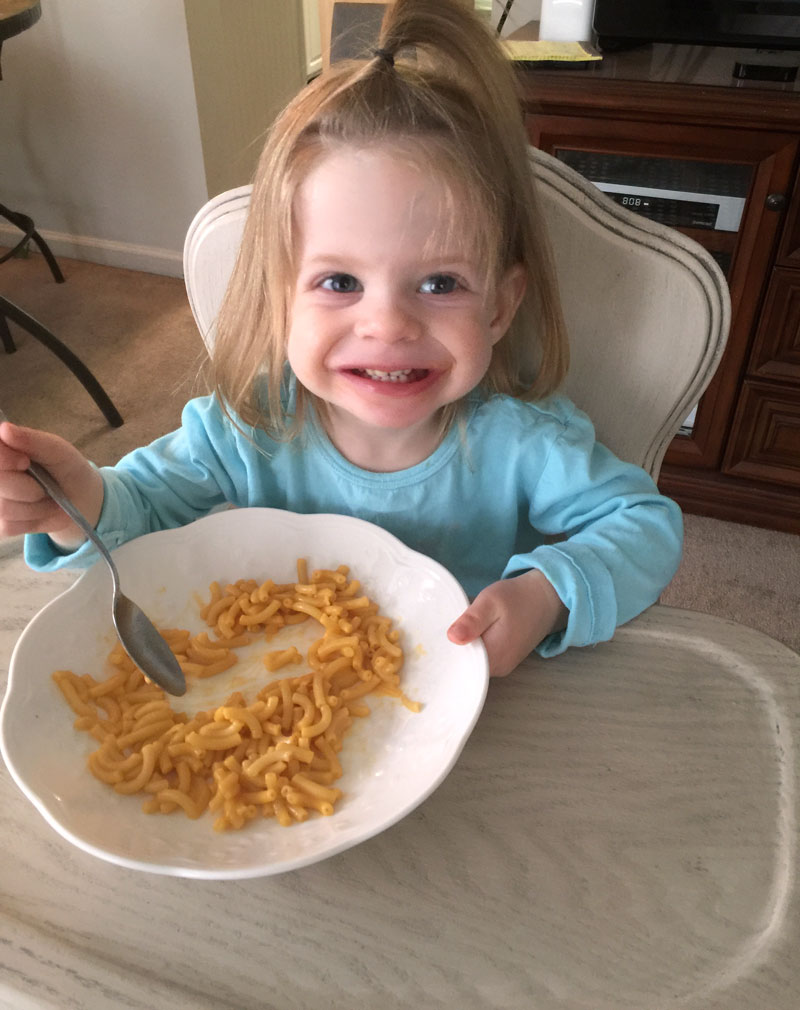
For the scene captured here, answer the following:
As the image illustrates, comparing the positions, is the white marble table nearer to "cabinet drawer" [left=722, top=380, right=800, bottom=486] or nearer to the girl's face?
the girl's face

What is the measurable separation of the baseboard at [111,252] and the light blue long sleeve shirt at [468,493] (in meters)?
2.42

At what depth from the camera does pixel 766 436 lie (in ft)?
6.29

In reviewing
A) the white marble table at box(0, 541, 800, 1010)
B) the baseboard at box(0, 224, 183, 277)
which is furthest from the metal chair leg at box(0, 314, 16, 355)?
the white marble table at box(0, 541, 800, 1010)

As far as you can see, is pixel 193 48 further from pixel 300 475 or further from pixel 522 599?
pixel 522 599

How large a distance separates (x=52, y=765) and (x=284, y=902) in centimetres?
20

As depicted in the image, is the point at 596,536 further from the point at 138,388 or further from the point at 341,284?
the point at 138,388

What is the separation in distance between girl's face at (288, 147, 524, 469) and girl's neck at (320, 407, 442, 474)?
0.12 m

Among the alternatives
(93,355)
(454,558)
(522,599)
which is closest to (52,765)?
(522,599)

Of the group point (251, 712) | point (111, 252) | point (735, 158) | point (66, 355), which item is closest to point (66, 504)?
point (251, 712)

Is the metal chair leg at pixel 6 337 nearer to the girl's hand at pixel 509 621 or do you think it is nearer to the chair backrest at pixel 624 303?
the chair backrest at pixel 624 303

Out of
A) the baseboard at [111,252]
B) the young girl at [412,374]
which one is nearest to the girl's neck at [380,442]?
the young girl at [412,374]

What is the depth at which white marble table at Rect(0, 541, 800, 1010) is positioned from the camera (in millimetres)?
502

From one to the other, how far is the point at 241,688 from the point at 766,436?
1.58 metres

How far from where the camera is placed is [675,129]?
1.59 meters
